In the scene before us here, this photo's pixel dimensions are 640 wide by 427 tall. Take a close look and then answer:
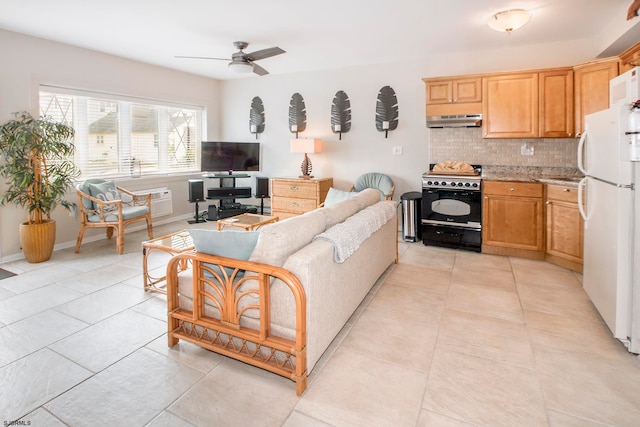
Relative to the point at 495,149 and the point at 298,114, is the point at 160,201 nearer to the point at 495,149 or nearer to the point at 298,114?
the point at 298,114

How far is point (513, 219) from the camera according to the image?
4250 mm

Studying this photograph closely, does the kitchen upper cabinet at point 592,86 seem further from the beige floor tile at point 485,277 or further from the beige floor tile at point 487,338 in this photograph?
the beige floor tile at point 487,338

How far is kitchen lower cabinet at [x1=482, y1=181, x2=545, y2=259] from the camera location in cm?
412

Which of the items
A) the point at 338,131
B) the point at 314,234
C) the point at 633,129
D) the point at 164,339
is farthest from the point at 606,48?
the point at 164,339

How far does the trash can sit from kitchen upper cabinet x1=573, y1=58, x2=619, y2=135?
6.54 feet

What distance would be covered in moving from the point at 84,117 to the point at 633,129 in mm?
5813

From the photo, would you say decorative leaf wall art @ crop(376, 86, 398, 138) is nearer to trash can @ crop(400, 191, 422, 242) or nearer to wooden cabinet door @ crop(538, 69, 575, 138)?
trash can @ crop(400, 191, 422, 242)

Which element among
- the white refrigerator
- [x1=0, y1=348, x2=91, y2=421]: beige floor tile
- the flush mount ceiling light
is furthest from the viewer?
the flush mount ceiling light

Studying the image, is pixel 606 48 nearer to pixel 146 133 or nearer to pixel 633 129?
pixel 633 129

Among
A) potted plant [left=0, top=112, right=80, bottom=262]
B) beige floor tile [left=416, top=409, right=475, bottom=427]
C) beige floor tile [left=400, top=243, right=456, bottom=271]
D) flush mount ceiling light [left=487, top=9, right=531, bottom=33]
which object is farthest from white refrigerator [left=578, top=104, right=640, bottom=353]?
potted plant [left=0, top=112, right=80, bottom=262]

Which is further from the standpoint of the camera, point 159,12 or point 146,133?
point 146,133

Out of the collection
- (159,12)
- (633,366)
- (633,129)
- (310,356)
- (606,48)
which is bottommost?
(633,366)

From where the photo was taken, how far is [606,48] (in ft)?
12.8

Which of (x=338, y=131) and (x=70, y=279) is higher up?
(x=338, y=131)
